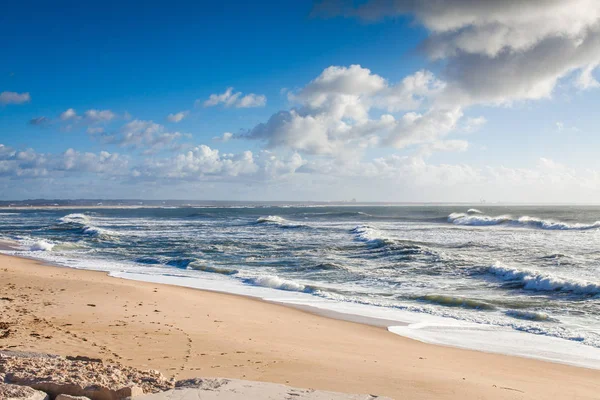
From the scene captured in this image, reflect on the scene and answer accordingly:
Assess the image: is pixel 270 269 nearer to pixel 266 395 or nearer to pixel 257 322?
pixel 257 322

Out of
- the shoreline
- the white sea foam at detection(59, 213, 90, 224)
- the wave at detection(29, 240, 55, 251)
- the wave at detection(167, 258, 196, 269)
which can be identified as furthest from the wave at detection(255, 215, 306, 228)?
the shoreline

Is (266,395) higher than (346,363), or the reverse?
(266,395)

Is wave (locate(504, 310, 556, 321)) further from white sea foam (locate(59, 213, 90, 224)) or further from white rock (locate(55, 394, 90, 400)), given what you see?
white sea foam (locate(59, 213, 90, 224))

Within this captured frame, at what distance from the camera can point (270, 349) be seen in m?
6.98

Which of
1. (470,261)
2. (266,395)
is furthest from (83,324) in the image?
(470,261)

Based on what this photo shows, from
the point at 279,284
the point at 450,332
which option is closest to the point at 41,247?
the point at 279,284

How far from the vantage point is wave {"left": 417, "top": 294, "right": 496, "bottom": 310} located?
38.2 feet

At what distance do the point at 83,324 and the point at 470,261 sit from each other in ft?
52.1

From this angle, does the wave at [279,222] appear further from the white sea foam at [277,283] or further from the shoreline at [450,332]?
the shoreline at [450,332]

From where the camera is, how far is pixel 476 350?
789 centimetres

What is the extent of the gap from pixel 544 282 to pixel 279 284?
8341 millimetres

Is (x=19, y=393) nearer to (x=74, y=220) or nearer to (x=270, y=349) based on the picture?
(x=270, y=349)

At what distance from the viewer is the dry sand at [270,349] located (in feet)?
18.3

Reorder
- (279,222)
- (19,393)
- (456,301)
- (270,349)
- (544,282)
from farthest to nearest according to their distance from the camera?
(279,222)
(544,282)
(456,301)
(270,349)
(19,393)
